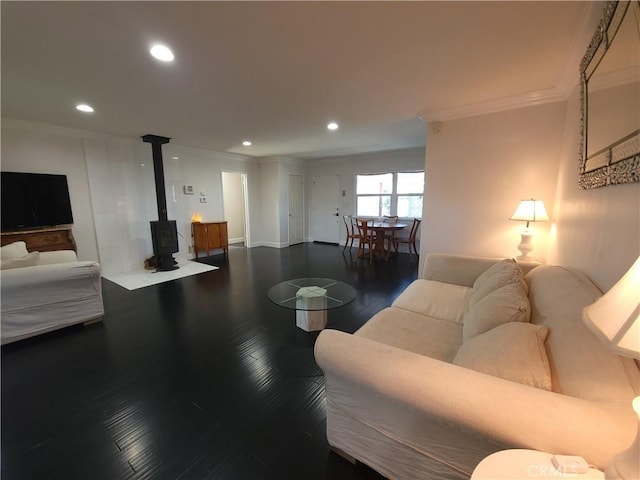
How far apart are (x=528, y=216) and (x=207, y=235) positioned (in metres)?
5.51

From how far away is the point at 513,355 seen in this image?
1.00 meters

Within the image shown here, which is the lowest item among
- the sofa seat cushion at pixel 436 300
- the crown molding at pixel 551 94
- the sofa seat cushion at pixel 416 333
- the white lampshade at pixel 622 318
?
the sofa seat cushion at pixel 416 333

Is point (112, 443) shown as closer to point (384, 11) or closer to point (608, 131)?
point (384, 11)

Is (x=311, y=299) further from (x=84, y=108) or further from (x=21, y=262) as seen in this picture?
(x=84, y=108)

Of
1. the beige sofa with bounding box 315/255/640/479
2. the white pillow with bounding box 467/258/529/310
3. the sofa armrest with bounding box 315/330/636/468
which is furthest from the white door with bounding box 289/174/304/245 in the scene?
the sofa armrest with bounding box 315/330/636/468

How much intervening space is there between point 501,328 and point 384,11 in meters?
1.78

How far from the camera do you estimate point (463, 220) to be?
335 centimetres

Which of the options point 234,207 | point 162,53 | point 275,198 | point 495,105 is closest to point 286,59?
point 162,53

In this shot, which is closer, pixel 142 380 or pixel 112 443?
pixel 112 443

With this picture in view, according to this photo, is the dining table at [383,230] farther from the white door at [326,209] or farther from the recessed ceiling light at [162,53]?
the recessed ceiling light at [162,53]

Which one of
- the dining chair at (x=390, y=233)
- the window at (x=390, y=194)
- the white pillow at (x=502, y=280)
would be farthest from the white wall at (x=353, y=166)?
the white pillow at (x=502, y=280)

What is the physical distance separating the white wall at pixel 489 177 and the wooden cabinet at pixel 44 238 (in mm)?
5239

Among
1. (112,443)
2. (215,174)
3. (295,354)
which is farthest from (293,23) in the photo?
(215,174)

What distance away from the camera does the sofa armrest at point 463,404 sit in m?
0.73
